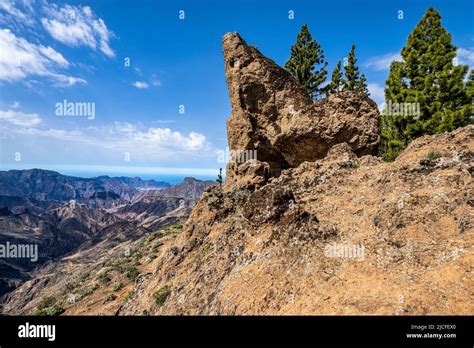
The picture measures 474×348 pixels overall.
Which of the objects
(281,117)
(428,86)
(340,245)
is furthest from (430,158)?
(428,86)

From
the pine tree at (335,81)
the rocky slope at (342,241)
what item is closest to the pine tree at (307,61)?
the pine tree at (335,81)

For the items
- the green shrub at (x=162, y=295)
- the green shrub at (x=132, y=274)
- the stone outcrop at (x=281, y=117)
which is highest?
the stone outcrop at (x=281, y=117)

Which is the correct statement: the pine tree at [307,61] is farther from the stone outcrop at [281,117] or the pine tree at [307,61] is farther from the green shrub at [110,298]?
the green shrub at [110,298]

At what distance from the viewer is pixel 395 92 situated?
3166 cm

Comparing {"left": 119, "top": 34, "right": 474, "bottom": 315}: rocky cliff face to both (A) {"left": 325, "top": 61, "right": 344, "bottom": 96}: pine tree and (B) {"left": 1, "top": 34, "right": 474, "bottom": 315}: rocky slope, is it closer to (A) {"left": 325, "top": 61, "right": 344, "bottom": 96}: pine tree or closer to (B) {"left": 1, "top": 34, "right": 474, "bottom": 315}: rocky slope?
(B) {"left": 1, "top": 34, "right": 474, "bottom": 315}: rocky slope

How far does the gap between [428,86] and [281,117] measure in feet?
51.8

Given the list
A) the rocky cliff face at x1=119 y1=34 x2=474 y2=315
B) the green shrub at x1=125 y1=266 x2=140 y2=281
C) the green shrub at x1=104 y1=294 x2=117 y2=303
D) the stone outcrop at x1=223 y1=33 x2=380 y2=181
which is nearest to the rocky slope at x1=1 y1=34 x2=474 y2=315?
the rocky cliff face at x1=119 y1=34 x2=474 y2=315

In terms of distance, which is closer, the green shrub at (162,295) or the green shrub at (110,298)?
the green shrub at (162,295)

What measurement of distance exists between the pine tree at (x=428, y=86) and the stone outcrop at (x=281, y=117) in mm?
8746

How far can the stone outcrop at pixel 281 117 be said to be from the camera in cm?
2373

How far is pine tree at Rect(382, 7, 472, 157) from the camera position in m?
27.7
